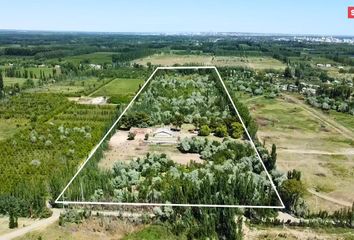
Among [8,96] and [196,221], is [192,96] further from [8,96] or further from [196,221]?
[8,96]

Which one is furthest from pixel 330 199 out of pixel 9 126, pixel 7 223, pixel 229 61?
pixel 229 61

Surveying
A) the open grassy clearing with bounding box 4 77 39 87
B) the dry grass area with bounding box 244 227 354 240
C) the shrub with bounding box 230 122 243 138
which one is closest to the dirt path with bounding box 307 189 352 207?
the dry grass area with bounding box 244 227 354 240

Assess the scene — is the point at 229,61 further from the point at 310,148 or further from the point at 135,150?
the point at 135,150

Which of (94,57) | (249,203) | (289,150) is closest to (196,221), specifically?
(249,203)

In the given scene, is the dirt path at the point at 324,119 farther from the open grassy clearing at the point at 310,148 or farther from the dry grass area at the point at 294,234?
the dry grass area at the point at 294,234

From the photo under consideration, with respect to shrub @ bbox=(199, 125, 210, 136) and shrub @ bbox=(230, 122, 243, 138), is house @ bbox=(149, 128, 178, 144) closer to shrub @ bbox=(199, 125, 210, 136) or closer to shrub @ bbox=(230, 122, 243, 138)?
shrub @ bbox=(230, 122, 243, 138)

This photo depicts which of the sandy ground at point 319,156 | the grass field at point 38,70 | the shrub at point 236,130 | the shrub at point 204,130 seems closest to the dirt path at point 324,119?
the sandy ground at point 319,156
